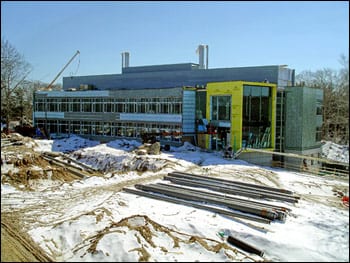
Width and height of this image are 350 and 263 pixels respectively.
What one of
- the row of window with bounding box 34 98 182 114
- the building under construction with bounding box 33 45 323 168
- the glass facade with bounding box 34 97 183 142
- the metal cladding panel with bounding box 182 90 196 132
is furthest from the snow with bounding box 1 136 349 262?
the row of window with bounding box 34 98 182 114

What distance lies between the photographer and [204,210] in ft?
36.2

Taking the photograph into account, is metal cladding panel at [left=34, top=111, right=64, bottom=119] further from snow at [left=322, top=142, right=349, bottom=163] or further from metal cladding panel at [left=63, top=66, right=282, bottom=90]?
snow at [left=322, top=142, right=349, bottom=163]

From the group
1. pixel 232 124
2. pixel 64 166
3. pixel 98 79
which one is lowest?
pixel 64 166

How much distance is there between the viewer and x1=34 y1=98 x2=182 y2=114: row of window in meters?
26.6

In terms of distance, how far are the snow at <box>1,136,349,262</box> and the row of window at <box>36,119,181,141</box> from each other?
1063 centimetres

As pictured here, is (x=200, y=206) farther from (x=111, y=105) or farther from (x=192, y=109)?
(x=111, y=105)

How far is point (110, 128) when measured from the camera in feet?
102

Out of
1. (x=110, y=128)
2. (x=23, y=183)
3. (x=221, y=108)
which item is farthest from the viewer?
(x=110, y=128)

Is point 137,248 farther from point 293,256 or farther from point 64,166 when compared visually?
point 64,166

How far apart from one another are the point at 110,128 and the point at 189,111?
8596 mm

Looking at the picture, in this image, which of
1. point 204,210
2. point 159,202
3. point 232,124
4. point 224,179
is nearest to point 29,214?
point 159,202

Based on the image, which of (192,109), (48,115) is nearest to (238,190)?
(192,109)

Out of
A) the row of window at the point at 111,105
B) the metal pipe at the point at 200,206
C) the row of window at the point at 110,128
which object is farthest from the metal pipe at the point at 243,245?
the row of window at the point at 111,105

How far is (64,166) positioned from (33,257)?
524 inches
